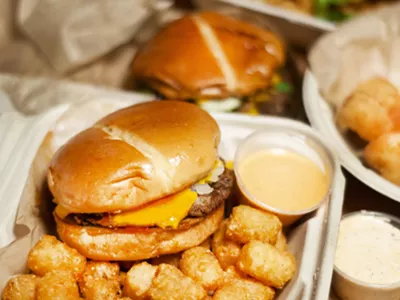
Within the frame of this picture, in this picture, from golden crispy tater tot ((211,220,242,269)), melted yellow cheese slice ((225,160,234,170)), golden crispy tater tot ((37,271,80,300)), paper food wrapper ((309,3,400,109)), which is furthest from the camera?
paper food wrapper ((309,3,400,109))

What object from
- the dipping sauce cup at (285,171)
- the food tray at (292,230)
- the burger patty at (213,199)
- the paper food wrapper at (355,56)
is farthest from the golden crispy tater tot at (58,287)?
the paper food wrapper at (355,56)

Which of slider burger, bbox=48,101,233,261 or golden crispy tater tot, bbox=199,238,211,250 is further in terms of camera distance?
golden crispy tater tot, bbox=199,238,211,250

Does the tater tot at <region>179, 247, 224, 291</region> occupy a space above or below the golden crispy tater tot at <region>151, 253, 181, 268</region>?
above

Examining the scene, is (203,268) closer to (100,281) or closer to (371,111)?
(100,281)

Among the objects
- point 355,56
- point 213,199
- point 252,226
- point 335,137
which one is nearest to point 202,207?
point 213,199

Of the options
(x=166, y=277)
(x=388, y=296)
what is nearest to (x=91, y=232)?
(x=166, y=277)

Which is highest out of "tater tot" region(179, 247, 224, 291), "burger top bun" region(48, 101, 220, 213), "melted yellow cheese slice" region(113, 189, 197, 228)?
"burger top bun" region(48, 101, 220, 213)

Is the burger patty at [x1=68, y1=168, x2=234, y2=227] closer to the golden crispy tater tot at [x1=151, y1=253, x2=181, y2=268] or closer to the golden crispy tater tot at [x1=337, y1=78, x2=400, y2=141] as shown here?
the golden crispy tater tot at [x1=151, y1=253, x2=181, y2=268]

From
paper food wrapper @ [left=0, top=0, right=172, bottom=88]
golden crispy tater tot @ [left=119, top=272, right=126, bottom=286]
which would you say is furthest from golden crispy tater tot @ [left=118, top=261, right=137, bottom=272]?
paper food wrapper @ [left=0, top=0, right=172, bottom=88]
